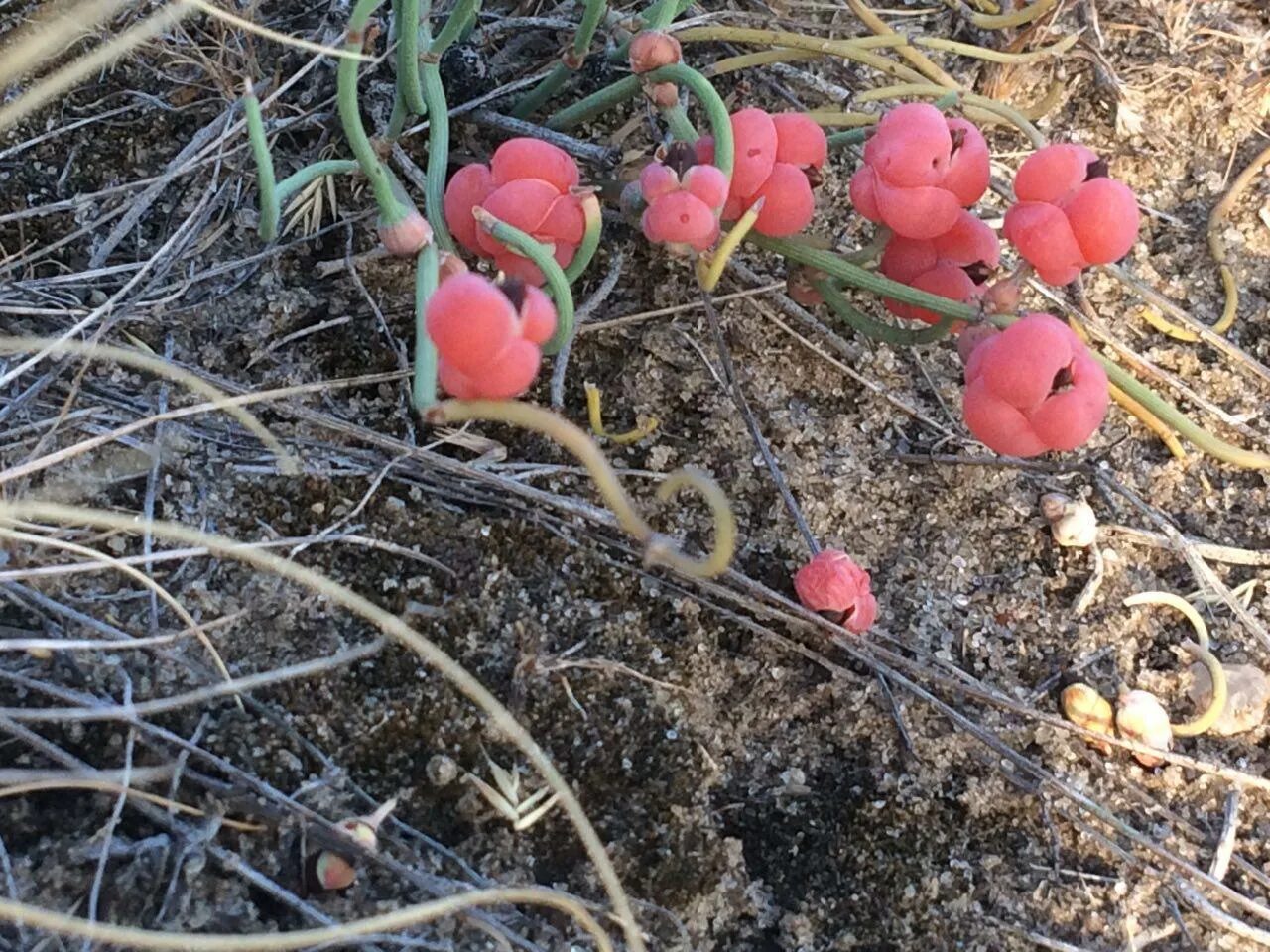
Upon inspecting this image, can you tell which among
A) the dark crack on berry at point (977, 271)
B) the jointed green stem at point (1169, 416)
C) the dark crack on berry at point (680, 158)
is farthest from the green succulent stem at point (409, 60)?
the jointed green stem at point (1169, 416)

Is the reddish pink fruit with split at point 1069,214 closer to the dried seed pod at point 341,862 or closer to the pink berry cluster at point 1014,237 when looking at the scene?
the pink berry cluster at point 1014,237

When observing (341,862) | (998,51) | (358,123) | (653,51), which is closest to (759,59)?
(653,51)

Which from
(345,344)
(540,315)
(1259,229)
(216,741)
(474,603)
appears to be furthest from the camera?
(1259,229)

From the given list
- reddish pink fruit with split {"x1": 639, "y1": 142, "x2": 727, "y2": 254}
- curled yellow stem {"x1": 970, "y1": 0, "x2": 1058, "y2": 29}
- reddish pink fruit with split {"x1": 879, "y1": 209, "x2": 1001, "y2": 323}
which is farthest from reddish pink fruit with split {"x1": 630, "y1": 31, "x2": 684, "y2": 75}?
curled yellow stem {"x1": 970, "y1": 0, "x2": 1058, "y2": 29}

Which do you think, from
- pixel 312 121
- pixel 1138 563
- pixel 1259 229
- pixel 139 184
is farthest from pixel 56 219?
pixel 1259 229

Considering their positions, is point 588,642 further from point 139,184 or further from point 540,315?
point 139,184

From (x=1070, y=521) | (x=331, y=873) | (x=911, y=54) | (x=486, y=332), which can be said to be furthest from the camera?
(x=911, y=54)

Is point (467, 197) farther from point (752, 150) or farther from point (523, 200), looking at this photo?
point (752, 150)
